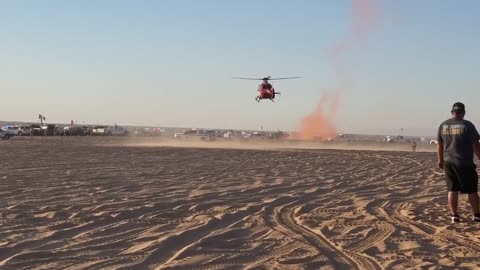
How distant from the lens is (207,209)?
8617 millimetres

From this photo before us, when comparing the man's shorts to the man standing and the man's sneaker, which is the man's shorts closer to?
the man standing

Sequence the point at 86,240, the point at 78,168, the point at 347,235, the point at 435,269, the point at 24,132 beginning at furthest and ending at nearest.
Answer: the point at 24,132 → the point at 78,168 → the point at 347,235 → the point at 86,240 → the point at 435,269

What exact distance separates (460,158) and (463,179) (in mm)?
298

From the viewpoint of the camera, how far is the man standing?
764 centimetres

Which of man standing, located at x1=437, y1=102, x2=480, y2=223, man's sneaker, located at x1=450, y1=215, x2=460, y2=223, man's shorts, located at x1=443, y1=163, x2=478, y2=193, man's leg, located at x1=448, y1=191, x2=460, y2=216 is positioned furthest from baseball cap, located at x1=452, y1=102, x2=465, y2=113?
man's sneaker, located at x1=450, y1=215, x2=460, y2=223

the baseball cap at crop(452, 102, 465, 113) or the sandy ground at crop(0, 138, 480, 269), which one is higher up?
the baseball cap at crop(452, 102, 465, 113)

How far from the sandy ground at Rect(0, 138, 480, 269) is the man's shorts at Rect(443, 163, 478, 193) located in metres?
0.50

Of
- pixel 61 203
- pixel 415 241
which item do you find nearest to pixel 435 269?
pixel 415 241

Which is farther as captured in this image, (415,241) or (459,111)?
(459,111)

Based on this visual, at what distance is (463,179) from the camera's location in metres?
7.64

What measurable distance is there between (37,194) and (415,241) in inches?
269

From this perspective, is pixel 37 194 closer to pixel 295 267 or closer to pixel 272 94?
pixel 295 267

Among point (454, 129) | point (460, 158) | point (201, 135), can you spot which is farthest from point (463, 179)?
point (201, 135)

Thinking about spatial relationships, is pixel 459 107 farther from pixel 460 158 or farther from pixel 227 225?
pixel 227 225
